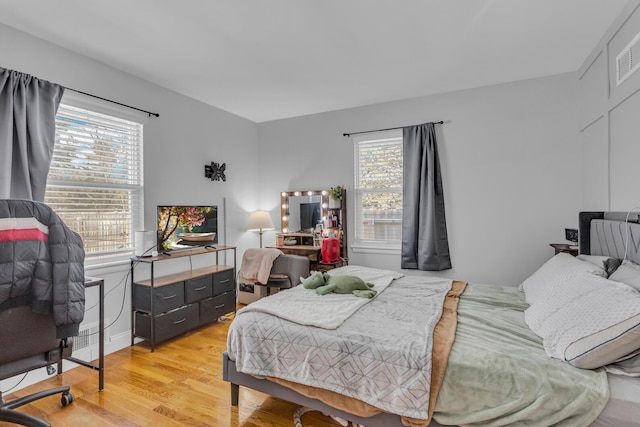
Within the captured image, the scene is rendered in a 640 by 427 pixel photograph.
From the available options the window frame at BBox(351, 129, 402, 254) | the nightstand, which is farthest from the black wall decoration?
the nightstand

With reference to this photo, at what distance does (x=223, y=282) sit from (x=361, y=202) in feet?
6.48

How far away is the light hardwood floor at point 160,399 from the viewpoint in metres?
2.03

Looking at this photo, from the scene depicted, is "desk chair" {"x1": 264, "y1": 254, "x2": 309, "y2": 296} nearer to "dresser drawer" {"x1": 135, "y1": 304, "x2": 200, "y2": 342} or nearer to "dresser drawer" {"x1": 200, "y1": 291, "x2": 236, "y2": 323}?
"dresser drawer" {"x1": 200, "y1": 291, "x2": 236, "y2": 323}

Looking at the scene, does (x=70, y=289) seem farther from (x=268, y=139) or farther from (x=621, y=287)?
(x=268, y=139)

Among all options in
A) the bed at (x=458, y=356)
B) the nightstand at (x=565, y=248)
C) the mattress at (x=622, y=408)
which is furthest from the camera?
the nightstand at (x=565, y=248)

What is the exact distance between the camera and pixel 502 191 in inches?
141

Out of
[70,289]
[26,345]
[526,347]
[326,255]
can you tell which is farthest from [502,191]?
[26,345]

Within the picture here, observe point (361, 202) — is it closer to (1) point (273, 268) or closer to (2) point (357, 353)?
(1) point (273, 268)

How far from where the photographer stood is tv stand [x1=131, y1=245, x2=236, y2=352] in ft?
10.1

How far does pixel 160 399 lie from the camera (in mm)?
2258

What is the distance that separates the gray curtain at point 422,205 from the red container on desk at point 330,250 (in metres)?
0.81

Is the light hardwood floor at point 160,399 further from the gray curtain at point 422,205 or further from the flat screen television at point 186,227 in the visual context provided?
the gray curtain at point 422,205

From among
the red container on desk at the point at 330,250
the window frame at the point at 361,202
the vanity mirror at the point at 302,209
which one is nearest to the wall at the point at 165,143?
the vanity mirror at the point at 302,209

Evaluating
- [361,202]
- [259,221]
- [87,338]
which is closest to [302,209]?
[259,221]
